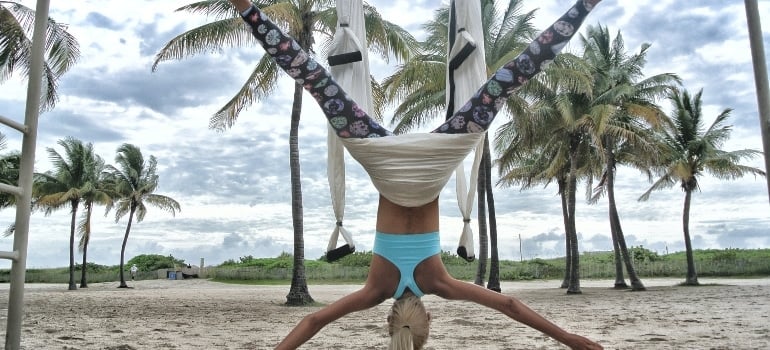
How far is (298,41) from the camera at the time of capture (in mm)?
12969

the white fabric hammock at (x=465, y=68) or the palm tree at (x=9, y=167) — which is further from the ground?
the palm tree at (x=9, y=167)

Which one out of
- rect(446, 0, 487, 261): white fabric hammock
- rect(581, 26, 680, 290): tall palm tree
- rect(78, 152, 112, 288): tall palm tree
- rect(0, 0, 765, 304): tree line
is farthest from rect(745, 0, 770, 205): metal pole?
rect(78, 152, 112, 288): tall palm tree

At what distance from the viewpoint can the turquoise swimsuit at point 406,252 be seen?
272cm

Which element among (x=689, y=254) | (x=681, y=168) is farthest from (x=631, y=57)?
(x=689, y=254)

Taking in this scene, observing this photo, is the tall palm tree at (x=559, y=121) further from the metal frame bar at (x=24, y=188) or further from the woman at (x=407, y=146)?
the metal frame bar at (x=24, y=188)

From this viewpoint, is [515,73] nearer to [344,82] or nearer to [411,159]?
[411,159]

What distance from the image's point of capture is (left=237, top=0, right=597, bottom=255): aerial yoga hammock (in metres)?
2.68

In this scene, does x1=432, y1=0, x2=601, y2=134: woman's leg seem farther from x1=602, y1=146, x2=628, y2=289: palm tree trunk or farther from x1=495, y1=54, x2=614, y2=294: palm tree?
x1=602, y1=146, x2=628, y2=289: palm tree trunk

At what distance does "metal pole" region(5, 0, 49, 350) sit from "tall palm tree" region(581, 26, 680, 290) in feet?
51.7

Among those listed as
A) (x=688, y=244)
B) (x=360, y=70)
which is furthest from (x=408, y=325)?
(x=688, y=244)

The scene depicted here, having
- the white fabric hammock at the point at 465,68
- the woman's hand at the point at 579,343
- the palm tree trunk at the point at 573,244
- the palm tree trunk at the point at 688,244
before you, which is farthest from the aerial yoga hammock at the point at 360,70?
the palm tree trunk at the point at 688,244

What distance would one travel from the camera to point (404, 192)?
107 inches

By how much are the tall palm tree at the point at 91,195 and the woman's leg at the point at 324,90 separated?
23863 millimetres

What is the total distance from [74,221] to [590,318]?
22.0 meters
